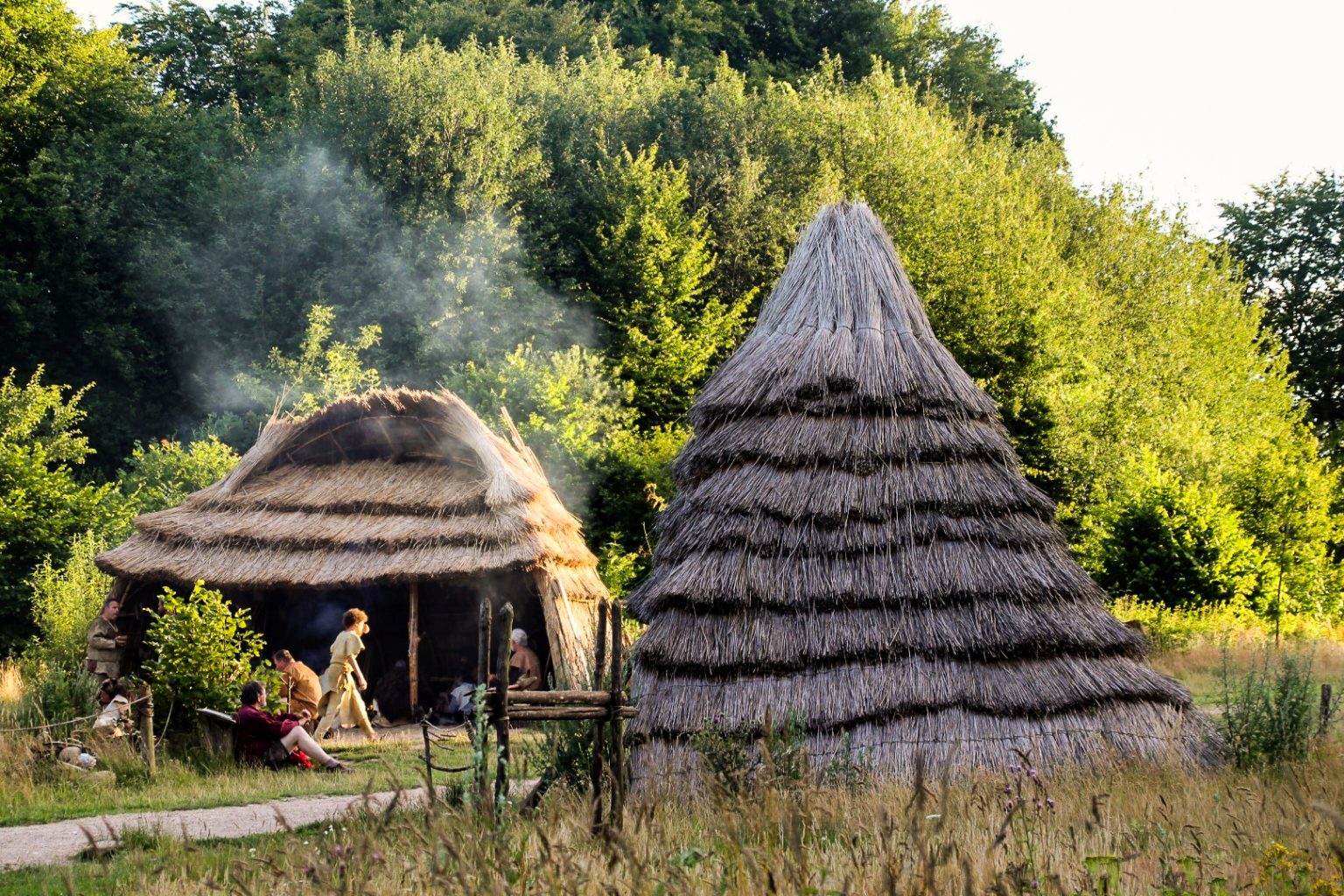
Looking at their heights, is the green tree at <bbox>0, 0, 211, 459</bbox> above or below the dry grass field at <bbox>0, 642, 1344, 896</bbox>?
above

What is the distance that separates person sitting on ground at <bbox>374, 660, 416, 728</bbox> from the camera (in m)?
16.9

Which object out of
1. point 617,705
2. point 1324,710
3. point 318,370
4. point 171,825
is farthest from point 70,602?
point 1324,710

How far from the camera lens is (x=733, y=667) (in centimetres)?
942

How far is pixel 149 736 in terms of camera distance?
11055mm

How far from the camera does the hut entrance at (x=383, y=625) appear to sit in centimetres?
1856

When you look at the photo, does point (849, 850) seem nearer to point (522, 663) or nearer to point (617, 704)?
point (617, 704)

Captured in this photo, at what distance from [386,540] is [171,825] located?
7368mm

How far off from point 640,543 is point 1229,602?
10.3 meters

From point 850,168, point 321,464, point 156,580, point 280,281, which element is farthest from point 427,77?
point 156,580

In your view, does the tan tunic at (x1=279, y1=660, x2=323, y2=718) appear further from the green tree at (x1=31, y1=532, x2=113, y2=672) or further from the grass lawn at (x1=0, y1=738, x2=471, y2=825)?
the green tree at (x1=31, y1=532, x2=113, y2=672)

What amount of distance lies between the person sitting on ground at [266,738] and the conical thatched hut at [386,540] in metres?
3.17

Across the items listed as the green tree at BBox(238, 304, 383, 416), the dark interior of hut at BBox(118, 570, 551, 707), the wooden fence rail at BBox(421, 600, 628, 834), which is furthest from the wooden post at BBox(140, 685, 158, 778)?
the green tree at BBox(238, 304, 383, 416)

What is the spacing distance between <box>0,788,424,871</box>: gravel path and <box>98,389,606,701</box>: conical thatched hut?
16.5 feet

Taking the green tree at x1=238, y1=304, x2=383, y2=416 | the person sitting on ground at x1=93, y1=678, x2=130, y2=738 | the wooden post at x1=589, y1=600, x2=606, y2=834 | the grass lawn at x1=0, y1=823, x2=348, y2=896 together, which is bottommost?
the person sitting on ground at x1=93, y1=678, x2=130, y2=738
